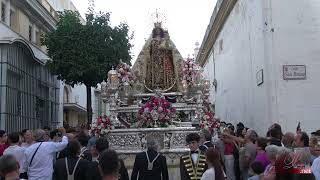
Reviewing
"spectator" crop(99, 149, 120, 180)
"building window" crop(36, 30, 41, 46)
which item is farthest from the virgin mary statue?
"spectator" crop(99, 149, 120, 180)

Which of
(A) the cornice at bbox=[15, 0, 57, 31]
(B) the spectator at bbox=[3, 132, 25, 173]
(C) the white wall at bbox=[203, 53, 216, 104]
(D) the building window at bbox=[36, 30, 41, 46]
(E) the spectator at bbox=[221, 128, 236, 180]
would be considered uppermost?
(A) the cornice at bbox=[15, 0, 57, 31]

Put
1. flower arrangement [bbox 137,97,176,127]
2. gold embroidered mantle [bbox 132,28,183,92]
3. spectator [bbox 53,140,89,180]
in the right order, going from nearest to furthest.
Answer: spectator [bbox 53,140,89,180]
flower arrangement [bbox 137,97,176,127]
gold embroidered mantle [bbox 132,28,183,92]

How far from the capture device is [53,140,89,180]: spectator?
6762 millimetres

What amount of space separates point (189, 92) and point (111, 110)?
8.88 feet

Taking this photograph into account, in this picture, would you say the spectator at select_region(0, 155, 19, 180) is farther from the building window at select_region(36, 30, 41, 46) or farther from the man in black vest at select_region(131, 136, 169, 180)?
the building window at select_region(36, 30, 41, 46)

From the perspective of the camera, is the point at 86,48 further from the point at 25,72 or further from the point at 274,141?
the point at 274,141

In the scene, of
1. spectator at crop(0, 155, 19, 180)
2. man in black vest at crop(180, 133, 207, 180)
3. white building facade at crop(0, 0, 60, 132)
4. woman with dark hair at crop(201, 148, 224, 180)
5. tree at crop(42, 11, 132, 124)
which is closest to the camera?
spectator at crop(0, 155, 19, 180)

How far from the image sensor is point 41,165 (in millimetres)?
8242

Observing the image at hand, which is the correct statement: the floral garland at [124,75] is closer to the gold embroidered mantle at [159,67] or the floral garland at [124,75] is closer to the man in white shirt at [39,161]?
the gold embroidered mantle at [159,67]

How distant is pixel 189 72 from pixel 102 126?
3.83m

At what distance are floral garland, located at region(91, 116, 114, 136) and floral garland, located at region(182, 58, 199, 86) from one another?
330cm

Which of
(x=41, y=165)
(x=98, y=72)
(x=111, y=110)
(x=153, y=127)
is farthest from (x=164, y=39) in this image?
(x=41, y=165)

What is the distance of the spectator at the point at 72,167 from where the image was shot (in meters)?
6.76

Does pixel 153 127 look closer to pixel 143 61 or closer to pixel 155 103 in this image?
pixel 155 103
